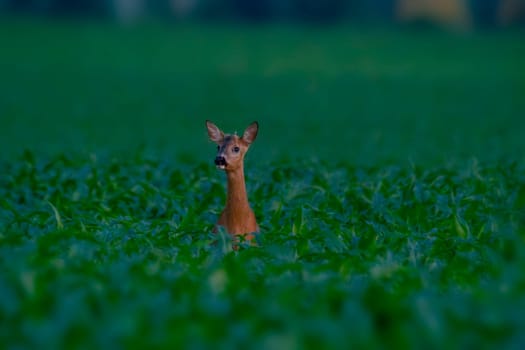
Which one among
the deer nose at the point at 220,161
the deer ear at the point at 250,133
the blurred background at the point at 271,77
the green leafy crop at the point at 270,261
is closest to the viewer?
the green leafy crop at the point at 270,261

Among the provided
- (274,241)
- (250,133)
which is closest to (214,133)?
(250,133)

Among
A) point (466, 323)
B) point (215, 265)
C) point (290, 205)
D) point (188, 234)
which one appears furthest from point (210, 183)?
point (466, 323)

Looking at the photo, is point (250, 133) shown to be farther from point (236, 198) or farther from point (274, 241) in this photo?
point (274, 241)

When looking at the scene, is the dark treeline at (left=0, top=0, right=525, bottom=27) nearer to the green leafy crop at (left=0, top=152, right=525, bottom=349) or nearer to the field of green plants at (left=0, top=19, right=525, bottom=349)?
the field of green plants at (left=0, top=19, right=525, bottom=349)

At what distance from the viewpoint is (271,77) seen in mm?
41688

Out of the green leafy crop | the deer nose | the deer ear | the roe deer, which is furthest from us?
the deer ear

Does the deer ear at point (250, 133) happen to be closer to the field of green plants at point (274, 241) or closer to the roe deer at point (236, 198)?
→ the roe deer at point (236, 198)

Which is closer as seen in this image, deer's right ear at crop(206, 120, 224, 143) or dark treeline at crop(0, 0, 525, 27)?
deer's right ear at crop(206, 120, 224, 143)

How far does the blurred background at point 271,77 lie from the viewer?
2200 centimetres

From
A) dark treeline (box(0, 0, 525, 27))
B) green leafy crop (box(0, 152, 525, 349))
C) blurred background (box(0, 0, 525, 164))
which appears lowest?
green leafy crop (box(0, 152, 525, 349))

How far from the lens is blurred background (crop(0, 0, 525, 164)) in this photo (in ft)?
72.2

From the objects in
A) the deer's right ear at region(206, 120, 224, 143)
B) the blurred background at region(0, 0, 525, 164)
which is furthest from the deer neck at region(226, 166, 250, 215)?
the blurred background at region(0, 0, 525, 164)

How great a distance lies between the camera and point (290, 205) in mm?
10172

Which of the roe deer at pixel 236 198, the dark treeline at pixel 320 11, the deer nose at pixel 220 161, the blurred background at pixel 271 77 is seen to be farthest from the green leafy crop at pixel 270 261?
the dark treeline at pixel 320 11
